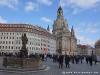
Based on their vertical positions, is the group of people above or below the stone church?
below

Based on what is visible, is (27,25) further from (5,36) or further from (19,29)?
(5,36)

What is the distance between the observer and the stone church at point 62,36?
570 ft

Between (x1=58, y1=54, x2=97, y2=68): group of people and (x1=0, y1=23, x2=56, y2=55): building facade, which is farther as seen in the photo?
(x1=0, y1=23, x2=56, y2=55): building facade

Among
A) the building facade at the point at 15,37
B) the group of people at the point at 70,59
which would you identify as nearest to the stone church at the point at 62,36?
the building facade at the point at 15,37

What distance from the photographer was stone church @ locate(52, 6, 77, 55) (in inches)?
6841

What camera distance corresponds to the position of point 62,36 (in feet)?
570

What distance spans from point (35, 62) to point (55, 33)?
6160 inches

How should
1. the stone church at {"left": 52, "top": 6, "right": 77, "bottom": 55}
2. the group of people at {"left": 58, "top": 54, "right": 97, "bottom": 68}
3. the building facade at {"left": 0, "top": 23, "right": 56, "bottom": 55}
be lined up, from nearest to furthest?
the group of people at {"left": 58, "top": 54, "right": 97, "bottom": 68}
the building facade at {"left": 0, "top": 23, "right": 56, "bottom": 55}
the stone church at {"left": 52, "top": 6, "right": 77, "bottom": 55}

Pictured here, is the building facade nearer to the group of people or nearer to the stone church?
the group of people

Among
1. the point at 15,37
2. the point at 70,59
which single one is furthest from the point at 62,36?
the point at 70,59

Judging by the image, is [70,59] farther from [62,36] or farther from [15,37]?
[62,36]

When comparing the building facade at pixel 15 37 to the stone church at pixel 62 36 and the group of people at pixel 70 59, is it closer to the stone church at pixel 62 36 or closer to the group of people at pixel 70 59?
the group of people at pixel 70 59

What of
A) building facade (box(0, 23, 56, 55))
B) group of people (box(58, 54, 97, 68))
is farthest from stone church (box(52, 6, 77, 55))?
group of people (box(58, 54, 97, 68))

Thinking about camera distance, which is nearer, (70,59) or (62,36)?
(70,59)
